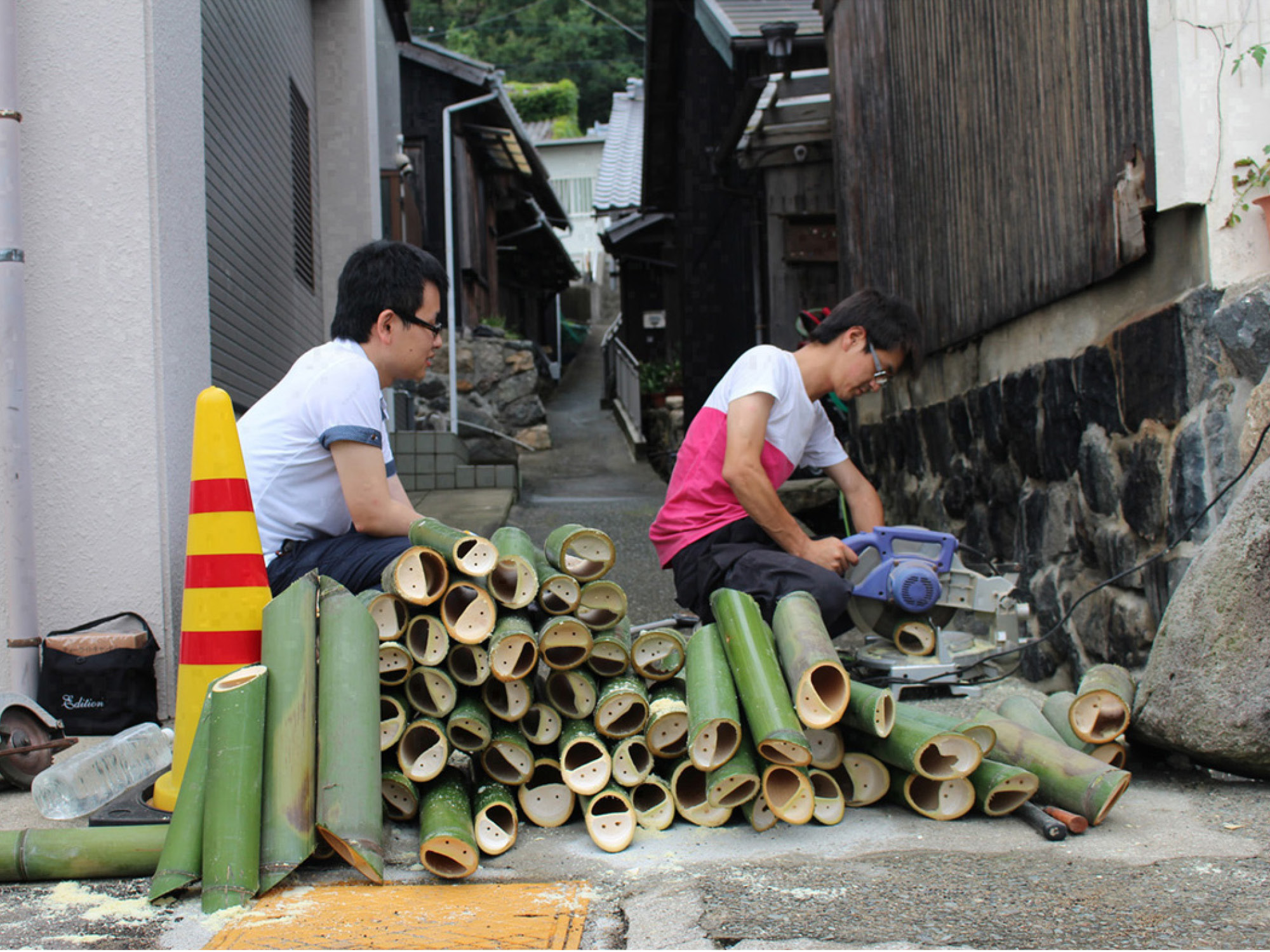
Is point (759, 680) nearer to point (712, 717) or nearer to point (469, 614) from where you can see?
point (712, 717)

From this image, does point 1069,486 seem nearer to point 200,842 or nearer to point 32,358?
point 200,842

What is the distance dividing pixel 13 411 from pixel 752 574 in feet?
8.44

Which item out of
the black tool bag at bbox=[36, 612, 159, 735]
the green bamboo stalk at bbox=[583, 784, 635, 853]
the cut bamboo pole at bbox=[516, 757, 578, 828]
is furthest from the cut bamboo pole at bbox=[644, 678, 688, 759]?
the black tool bag at bbox=[36, 612, 159, 735]

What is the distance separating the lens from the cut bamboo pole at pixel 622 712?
273 centimetres


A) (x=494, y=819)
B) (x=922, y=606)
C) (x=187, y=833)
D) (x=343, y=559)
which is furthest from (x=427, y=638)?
(x=922, y=606)

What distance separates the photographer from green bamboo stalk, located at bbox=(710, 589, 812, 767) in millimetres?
2461

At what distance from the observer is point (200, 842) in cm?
225

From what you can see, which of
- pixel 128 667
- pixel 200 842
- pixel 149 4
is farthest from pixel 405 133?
pixel 200 842

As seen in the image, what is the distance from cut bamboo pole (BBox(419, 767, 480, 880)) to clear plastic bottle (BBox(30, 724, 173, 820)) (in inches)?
38.6

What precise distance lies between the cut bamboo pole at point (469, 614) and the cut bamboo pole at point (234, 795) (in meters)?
0.47

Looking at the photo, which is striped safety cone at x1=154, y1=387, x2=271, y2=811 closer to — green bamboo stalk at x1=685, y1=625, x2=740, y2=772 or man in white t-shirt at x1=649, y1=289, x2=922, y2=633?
green bamboo stalk at x1=685, y1=625, x2=740, y2=772

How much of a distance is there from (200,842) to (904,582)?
2382 mm

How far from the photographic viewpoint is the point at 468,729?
2.63 meters

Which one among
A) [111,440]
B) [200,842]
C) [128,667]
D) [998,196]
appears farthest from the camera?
[998,196]
